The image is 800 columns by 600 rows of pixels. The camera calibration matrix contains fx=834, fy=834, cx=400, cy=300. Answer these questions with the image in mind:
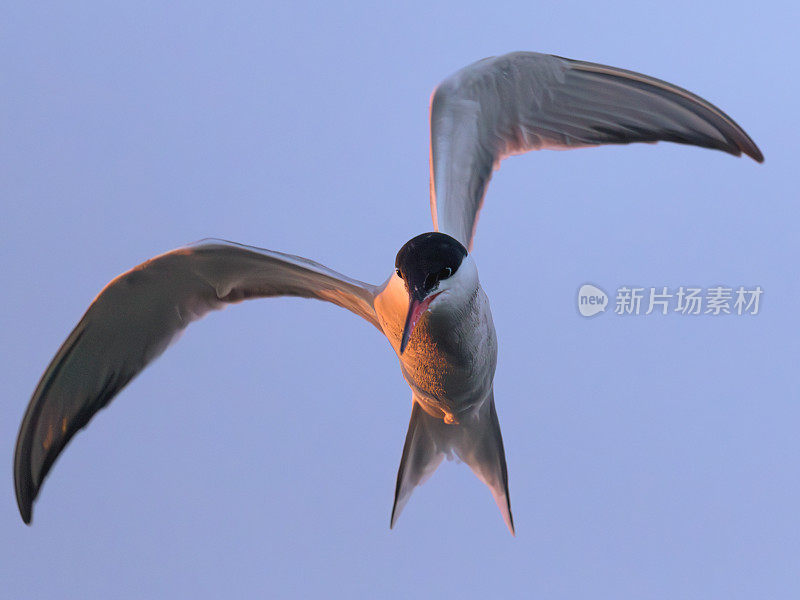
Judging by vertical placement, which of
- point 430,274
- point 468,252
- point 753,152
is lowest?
point 430,274

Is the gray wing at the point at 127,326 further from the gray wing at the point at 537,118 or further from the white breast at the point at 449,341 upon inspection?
the gray wing at the point at 537,118

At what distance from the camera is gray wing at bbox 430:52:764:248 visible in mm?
1206

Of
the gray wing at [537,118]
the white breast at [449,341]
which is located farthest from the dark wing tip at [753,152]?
the white breast at [449,341]

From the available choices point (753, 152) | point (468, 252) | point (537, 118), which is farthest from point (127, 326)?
point (753, 152)

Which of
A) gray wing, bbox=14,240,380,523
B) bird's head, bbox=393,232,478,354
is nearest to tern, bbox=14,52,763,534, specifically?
gray wing, bbox=14,240,380,523

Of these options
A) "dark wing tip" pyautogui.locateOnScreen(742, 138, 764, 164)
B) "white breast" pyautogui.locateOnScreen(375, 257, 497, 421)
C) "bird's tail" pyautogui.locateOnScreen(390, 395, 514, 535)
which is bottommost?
"bird's tail" pyautogui.locateOnScreen(390, 395, 514, 535)

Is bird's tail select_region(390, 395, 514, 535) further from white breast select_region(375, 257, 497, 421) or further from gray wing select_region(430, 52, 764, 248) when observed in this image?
gray wing select_region(430, 52, 764, 248)

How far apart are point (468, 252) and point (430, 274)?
0.25m

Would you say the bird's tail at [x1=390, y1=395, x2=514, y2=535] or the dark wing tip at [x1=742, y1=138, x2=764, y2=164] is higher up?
the dark wing tip at [x1=742, y1=138, x2=764, y2=164]

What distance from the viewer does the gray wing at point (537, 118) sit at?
1.21 metres

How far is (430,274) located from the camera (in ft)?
2.90

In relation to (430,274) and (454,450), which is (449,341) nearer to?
(430,274)

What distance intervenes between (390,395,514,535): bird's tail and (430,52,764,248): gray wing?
281 millimetres

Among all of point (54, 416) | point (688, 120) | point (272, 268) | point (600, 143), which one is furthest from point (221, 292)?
point (688, 120)
